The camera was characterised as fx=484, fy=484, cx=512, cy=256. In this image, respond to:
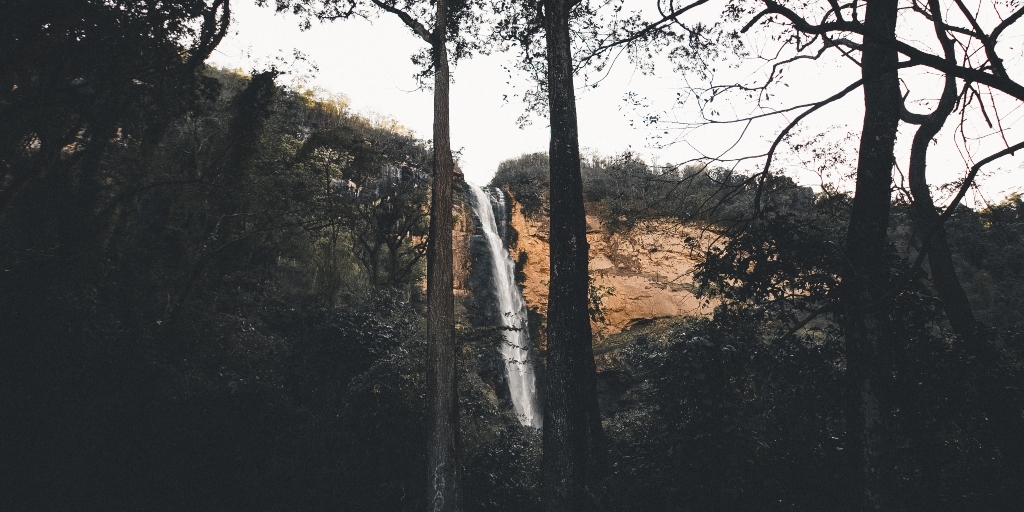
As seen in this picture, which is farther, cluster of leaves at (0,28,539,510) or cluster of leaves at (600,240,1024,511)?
cluster of leaves at (0,28,539,510)

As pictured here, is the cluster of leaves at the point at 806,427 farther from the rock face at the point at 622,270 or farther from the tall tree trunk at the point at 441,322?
the rock face at the point at 622,270

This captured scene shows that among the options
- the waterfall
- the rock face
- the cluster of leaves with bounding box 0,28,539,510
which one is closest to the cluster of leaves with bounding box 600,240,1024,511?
the cluster of leaves with bounding box 0,28,539,510

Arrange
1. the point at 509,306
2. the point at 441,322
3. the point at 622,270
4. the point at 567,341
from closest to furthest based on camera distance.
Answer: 1. the point at 567,341
2. the point at 441,322
3. the point at 509,306
4. the point at 622,270

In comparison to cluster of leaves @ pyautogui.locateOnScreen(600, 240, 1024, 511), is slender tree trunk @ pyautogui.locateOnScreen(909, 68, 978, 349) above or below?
above

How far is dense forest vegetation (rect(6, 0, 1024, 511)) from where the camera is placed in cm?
520

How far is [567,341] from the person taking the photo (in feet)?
18.6

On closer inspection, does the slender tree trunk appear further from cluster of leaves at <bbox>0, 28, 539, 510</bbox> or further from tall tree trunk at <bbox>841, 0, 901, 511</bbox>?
cluster of leaves at <bbox>0, 28, 539, 510</bbox>

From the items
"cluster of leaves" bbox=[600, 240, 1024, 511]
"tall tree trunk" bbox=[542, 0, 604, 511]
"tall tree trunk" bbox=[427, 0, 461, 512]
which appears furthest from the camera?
"tall tree trunk" bbox=[427, 0, 461, 512]

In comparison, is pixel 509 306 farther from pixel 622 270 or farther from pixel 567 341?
pixel 567 341

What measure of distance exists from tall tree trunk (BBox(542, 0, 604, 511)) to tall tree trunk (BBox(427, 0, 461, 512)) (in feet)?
4.67

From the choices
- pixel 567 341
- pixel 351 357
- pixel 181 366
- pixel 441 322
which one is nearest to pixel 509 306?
pixel 351 357

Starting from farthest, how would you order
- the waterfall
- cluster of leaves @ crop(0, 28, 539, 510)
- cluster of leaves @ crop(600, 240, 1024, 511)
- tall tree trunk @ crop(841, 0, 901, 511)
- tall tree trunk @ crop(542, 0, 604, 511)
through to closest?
the waterfall, cluster of leaves @ crop(0, 28, 539, 510), tall tree trunk @ crop(542, 0, 604, 511), cluster of leaves @ crop(600, 240, 1024, 511), tall tree trunk @ crop(841, 0, 901, 511)

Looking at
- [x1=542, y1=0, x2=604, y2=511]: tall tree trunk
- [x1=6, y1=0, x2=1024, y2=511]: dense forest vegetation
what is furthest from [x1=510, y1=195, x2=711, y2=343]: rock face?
[x1=542, y1=0, x2=604, y2=511]: tall tree trunk

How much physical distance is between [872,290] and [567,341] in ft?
10.5
